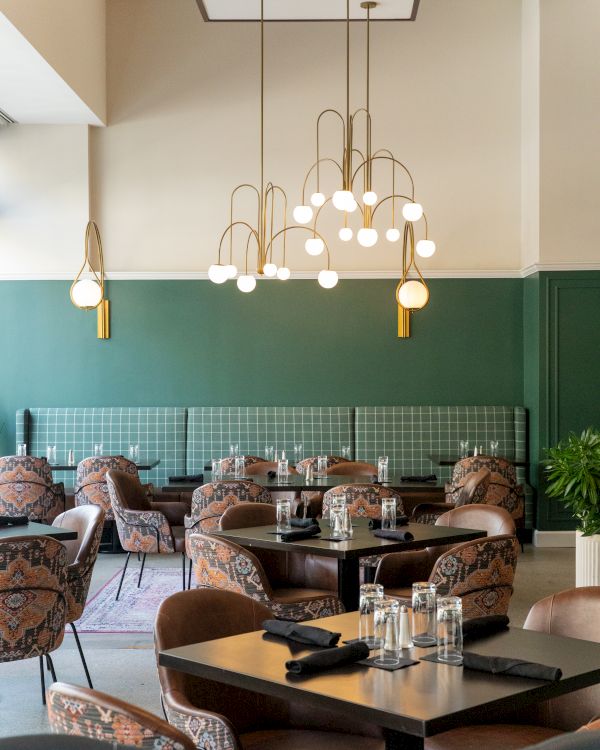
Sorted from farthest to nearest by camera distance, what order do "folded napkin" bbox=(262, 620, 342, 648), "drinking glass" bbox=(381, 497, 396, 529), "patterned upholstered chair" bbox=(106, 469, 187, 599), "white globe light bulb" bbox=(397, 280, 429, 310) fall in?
"white globe light bulb" bbox=(397, 280, 429, 310)
"patterned upholstered chair" bbox=(106, 469, 187, 599)
"drinking glass" bbox=(381, 497, 396, 529)
"folded napkin" bbox=(262, 620, 342, 648)

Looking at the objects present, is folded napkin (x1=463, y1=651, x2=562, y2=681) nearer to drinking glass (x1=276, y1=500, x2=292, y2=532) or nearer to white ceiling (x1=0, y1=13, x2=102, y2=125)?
drinking glass (x1=276, y1=500, x2=292, y2=532)

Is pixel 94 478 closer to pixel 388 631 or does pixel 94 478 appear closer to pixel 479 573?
pixel 479 573

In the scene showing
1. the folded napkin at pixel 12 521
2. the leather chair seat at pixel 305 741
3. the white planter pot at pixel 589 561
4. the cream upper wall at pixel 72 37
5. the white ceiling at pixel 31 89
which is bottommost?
the white planter pot at pixel 589 561

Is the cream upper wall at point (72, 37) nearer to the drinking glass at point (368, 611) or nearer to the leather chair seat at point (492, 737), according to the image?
the drinking glass at point (368, 611)

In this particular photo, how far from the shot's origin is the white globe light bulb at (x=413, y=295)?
9.69 m

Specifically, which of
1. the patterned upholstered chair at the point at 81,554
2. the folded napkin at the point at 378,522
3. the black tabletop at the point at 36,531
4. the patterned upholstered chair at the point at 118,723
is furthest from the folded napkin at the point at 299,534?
the patterned upholstered chair at the point at 118,723

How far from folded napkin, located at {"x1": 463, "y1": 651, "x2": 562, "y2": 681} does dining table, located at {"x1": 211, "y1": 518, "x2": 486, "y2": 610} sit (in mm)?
1920

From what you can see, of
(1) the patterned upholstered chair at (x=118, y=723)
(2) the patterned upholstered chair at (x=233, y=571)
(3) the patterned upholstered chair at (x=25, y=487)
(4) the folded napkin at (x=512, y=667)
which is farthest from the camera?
(3) the patterned upholstered chair at (x=25, y=487)

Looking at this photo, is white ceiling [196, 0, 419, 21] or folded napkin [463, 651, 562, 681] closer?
folded napkin [463, 651, 562, 681]

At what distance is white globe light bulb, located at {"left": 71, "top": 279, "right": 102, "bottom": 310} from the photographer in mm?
9992

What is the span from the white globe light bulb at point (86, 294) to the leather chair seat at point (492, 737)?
770 centimetres

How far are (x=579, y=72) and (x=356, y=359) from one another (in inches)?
145

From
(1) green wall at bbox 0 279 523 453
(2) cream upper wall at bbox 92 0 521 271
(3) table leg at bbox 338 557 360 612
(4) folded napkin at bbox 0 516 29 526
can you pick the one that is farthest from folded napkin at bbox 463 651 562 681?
(2) cream upper wall at bbox 92 0 521 271

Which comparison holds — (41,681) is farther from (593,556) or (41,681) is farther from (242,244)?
(242,244)
